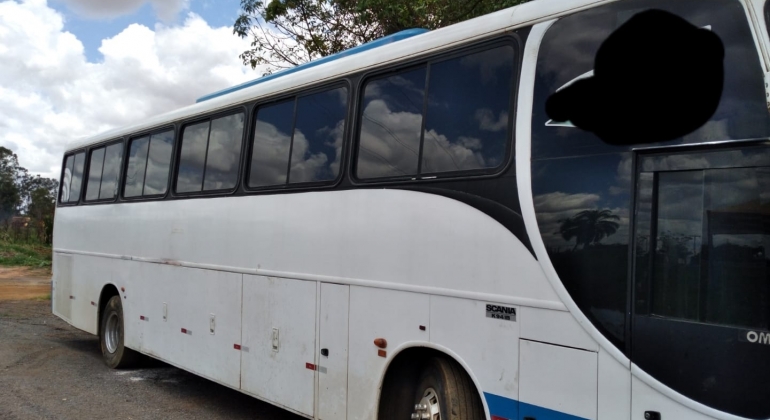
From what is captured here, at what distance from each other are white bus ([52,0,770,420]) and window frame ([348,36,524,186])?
1cm

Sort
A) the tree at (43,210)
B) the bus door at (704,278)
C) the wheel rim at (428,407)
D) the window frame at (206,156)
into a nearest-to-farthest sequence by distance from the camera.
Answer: the bus door at (704,278) → the wheel rim at (428,407) → the window frame at (206,156) → the tree at (43,210)

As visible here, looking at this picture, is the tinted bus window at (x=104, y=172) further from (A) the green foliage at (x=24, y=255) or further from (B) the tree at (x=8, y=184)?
(B) the tree at (x=8, y=184)

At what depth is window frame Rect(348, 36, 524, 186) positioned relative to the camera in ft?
14.2

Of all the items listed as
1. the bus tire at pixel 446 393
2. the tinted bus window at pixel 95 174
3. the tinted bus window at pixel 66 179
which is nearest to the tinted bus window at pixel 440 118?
the bus tire at pixel 446 393

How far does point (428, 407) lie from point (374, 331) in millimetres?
709

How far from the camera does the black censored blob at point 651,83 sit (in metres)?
3.43

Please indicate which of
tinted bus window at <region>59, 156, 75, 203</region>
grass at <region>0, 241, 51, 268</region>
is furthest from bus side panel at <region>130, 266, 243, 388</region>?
grass at <region>0, 241, 51, 268</region>

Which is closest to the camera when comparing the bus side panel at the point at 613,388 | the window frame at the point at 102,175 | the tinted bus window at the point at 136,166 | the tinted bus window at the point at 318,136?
the bus side panel at the point at 613,388

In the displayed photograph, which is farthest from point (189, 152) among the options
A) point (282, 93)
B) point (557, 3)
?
point (557, 3)

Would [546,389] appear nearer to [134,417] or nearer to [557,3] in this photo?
[557,3]

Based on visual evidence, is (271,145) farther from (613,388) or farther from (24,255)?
(24,255)

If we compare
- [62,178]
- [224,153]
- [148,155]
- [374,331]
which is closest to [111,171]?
[148,155]

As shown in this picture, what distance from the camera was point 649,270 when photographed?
355 centimetres

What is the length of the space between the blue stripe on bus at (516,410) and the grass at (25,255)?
31284mm
